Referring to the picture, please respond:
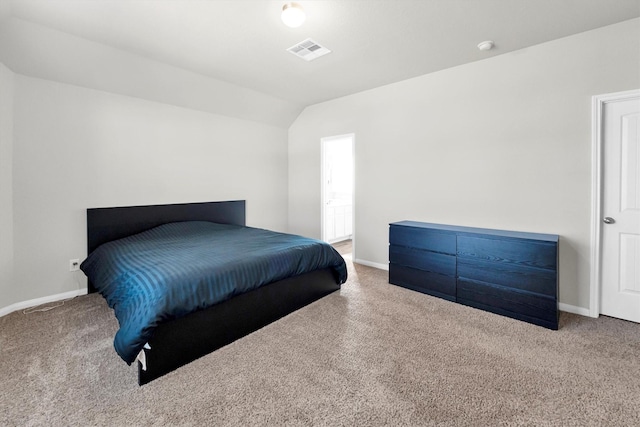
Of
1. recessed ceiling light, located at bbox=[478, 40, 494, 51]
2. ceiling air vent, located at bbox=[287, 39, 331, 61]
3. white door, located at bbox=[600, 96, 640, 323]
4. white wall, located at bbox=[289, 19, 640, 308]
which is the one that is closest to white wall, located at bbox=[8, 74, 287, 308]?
ceiling air vent, located at bbox=[287, 39, 331, 61]

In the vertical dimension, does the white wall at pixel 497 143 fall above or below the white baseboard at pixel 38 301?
above

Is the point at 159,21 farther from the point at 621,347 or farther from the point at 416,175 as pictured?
the point at 621,347

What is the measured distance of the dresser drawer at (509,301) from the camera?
2463mm

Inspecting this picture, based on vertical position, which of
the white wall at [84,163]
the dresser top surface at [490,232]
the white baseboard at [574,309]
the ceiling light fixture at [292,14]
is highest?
the ceiling light fixture at [292,14]

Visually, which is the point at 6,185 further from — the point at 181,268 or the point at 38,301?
the point at 181,268

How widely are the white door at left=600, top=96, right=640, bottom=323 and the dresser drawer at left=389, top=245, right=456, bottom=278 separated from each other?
126cm

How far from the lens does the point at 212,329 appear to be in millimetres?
2133

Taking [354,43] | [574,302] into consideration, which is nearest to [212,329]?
[354,43]

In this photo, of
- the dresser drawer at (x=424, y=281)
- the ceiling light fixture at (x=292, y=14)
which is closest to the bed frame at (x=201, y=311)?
the dresser drawer at (x=424, y=281)

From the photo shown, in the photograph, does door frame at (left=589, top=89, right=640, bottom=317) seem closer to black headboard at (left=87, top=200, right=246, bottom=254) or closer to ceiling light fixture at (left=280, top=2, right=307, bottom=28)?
ceiling light fixture at (left=280, top=2, right=307, bottom=28)

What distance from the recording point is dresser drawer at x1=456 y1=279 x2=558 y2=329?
246 cm

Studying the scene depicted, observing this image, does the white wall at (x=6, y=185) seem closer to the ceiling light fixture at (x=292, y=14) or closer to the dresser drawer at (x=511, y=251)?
the ceiling light fixture at (x=292, y=14)

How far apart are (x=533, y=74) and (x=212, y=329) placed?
12.0 ft

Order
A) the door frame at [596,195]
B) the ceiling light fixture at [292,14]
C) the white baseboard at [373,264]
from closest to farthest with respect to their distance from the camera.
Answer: the ceiling light fixture at [292,14] < the door frame at [596,195] < the white baseboard at [373,264]
